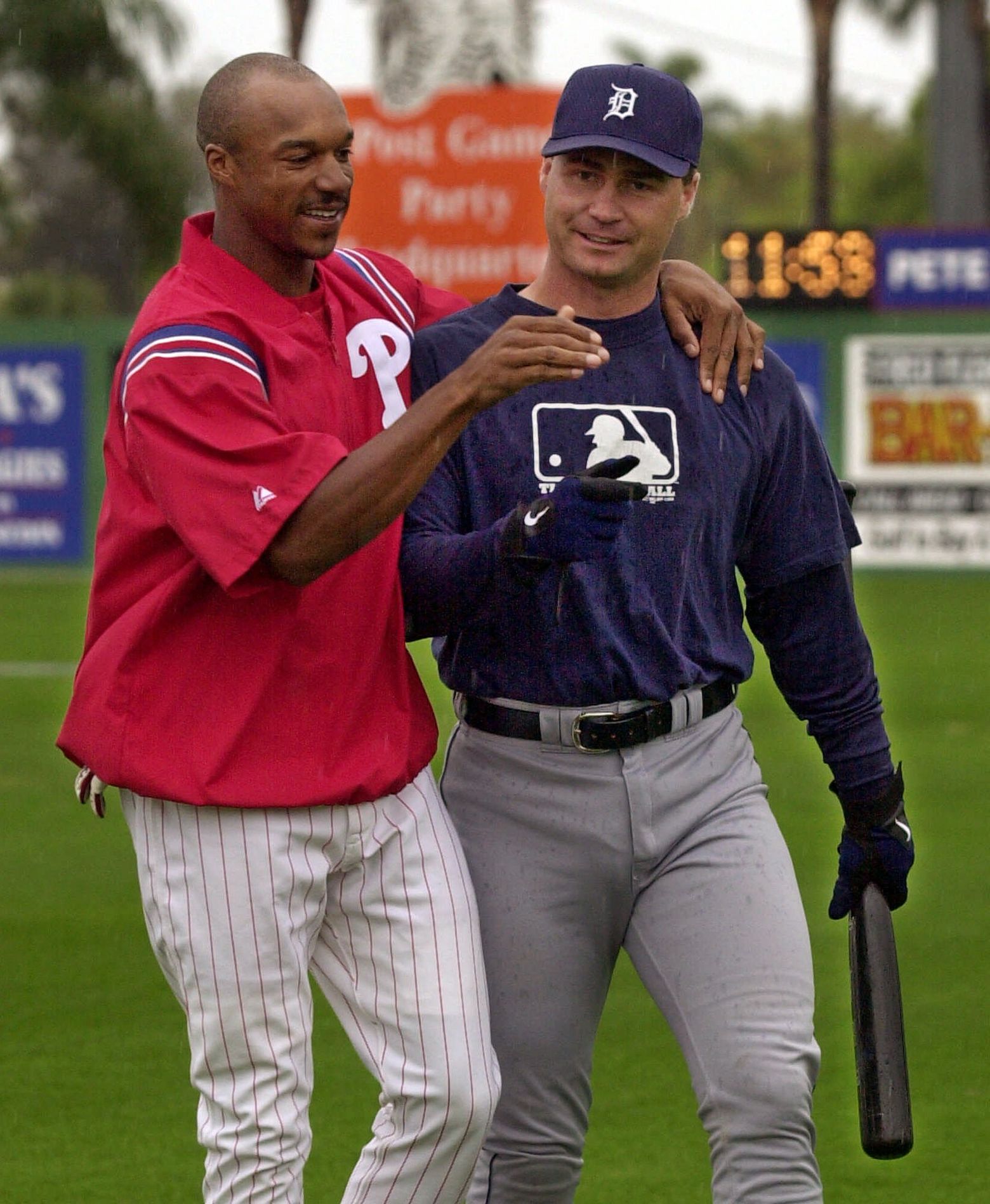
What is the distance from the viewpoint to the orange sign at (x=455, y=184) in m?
22.8

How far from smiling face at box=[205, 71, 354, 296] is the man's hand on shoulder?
0.72 m

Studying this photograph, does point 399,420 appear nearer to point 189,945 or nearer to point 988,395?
point 189,945

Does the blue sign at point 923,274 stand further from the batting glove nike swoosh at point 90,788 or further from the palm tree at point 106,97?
the batting glove nike swoosh at point 90,788

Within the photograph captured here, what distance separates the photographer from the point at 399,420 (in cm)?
330

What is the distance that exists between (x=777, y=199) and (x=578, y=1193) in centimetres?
8407

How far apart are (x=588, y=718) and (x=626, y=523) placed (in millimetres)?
350

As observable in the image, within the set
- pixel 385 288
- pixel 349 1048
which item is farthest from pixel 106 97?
pixel 385 288

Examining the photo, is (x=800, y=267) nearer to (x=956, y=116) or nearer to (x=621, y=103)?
(x=956, y=116)

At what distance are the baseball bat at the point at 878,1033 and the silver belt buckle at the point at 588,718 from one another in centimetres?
68

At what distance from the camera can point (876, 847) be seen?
13.4 ft

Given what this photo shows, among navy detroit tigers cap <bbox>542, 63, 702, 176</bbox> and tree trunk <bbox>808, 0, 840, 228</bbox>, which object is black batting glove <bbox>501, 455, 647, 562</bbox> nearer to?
navy detroit tigers cap <bbox>542, 63, 702, 176</bbox>

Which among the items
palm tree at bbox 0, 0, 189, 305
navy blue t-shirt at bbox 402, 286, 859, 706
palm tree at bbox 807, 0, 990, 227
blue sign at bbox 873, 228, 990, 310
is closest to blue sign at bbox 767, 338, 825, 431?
blue sign at bbox 873, 228, 990, 310

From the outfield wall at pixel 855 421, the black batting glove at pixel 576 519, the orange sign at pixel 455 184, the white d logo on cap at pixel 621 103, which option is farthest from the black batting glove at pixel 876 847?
the orange sign at pixel 455 184

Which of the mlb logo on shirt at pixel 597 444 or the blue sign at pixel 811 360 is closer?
the mlb logo on shirt at pixel 597 444
